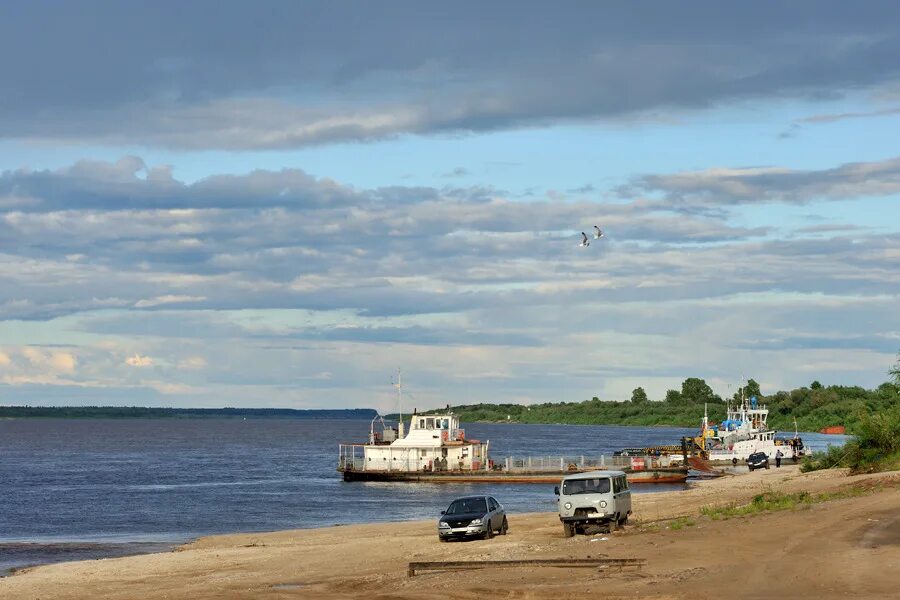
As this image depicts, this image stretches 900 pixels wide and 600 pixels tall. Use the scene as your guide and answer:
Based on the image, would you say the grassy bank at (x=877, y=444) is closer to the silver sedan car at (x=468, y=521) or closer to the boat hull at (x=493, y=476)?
the boat hull at (x=493, y=476)

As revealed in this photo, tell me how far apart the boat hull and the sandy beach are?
39587 mm

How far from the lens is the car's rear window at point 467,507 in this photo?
45.6 metres

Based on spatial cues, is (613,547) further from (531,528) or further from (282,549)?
(282,549)

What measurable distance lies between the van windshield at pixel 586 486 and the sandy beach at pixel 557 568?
5.49 feet

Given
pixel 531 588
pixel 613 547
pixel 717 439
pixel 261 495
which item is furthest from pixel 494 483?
pixel 531 588

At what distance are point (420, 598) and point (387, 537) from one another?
21736 mm

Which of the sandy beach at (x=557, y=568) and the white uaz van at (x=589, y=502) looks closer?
the sandy beach at (x=557, y=568)

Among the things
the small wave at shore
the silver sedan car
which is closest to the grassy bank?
the silver sedan car

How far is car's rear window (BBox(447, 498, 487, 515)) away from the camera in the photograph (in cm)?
4556

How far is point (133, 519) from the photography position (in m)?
72.9

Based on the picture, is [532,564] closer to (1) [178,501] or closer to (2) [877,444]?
(2) [877,444]

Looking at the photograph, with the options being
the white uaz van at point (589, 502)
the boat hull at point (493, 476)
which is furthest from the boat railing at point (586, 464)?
the white uaz van at point (589, 502)

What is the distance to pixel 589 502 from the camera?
1702 inches

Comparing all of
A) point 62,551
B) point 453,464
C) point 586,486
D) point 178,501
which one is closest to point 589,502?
point 586,486
